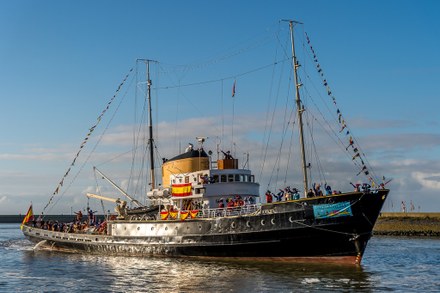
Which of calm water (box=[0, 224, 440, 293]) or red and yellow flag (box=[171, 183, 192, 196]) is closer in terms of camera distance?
calm water (box=[0, 224, 440, 293])

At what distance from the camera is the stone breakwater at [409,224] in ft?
237

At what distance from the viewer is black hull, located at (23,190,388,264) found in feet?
114

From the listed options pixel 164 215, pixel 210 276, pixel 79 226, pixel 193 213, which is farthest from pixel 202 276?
pixel 79 226

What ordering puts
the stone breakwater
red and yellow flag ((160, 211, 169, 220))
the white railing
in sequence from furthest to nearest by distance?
the stone breakwater → red and yellow flag ((160, 211, 169, 220)) → the white railing

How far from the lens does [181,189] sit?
Result: 44.7 meters

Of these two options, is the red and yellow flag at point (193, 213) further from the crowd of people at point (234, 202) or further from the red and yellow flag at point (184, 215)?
the crowd of people at point (234, 202)

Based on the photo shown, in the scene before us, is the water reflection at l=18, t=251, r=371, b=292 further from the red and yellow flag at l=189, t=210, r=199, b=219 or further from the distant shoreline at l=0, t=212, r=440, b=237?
the distant shoreline at l=0, t=212, r=440, b=237

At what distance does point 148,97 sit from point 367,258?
27.1m

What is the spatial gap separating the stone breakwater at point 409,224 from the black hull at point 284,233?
131 ft

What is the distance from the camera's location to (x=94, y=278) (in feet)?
108

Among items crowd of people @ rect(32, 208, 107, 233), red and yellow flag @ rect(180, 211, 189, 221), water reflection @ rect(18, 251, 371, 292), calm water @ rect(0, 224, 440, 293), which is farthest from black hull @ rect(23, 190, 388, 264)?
crowd of people @ rect(32, 208, 107, 233)

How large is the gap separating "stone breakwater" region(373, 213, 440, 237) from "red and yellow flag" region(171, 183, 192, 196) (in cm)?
4019

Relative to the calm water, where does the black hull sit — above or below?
above

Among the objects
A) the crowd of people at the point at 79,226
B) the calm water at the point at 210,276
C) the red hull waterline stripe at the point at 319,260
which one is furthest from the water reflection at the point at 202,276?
the crowd of people at the point at 79,226
